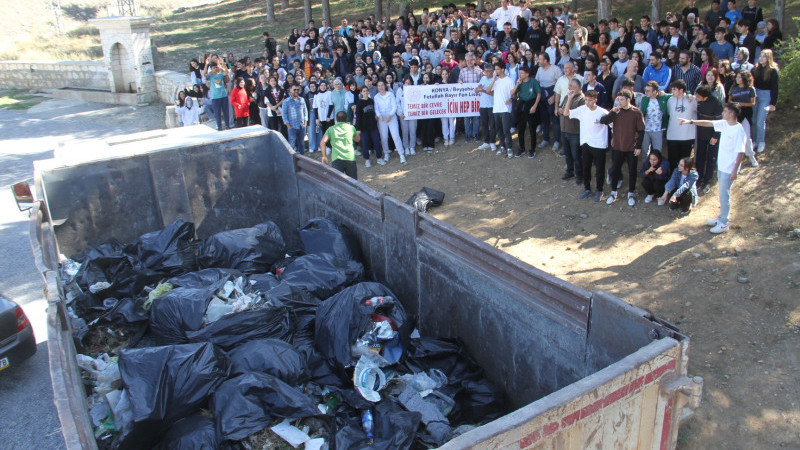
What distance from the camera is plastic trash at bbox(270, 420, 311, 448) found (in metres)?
3.71

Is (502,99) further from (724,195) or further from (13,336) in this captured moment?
(13,336)

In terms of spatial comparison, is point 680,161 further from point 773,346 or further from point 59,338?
point 59,338

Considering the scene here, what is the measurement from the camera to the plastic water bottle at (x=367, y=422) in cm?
383

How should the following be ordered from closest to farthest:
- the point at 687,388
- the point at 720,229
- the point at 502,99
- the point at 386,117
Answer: the point at 687,388, the point at 720,229, the point at 502,99, the point at 386,117

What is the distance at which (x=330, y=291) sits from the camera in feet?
17.3

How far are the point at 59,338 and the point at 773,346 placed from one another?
5.53 m

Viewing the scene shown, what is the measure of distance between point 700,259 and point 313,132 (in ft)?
26.3

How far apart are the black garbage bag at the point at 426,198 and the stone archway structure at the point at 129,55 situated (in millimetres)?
13302

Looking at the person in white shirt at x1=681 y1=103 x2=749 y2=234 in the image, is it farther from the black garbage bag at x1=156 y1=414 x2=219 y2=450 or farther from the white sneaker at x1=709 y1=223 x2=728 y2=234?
the black garbage bag at x1=156 y1=414 x2=219 y2=450

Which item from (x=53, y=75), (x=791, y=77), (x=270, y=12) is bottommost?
(x=791, y=77)

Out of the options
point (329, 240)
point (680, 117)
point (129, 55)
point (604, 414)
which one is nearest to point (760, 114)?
point (680, 117)

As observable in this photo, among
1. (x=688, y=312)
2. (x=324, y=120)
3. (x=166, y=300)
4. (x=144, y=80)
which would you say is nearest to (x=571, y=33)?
(x=324, y=120)

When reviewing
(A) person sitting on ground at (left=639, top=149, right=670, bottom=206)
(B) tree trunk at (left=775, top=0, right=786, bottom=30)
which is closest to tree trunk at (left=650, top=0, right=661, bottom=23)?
(B) tree trunk at (left=775, top=0, right=786, bottom=30)

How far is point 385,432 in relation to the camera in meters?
3.73
